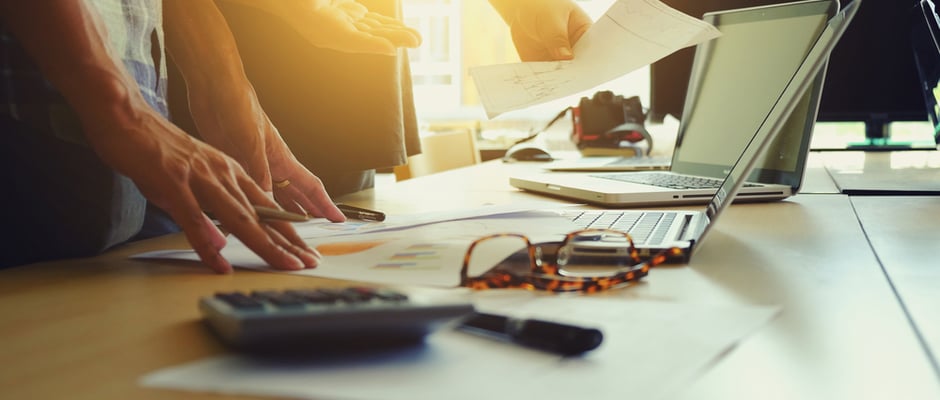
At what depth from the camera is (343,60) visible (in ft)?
5.40

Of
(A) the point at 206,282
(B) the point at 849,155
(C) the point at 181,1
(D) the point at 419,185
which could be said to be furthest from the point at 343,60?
(B) the point at 849,155

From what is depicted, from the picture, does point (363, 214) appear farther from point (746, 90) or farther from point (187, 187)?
point (746, 90)

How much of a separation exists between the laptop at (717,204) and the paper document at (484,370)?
0.25 metres

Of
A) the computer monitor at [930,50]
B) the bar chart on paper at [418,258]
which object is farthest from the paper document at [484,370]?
the computer monitor at [930,50]

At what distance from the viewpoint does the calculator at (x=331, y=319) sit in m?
0.44

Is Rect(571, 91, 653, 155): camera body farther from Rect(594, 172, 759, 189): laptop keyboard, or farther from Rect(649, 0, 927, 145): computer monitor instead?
Rect(594, 172, 759, 189): laptop keyboard

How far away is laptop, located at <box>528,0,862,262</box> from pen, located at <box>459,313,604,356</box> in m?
0.31

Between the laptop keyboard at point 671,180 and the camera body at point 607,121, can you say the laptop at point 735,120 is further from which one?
the camera body at point 607,121

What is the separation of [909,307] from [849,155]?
1.89 metres

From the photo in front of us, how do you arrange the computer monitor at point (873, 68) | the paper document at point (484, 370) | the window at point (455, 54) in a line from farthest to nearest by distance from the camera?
the window at point (455, 54) → the computer monitor at point (873, 68) → the paper document at point (484, 370)

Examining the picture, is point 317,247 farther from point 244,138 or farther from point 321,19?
point 321,19

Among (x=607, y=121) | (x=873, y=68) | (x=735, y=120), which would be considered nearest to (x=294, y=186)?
(x=735, y=120)

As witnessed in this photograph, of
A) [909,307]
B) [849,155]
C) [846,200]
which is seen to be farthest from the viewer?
[849,155]

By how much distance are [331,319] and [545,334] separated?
0.12m
